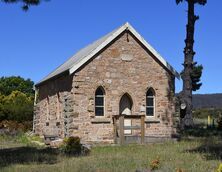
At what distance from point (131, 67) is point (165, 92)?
251cm

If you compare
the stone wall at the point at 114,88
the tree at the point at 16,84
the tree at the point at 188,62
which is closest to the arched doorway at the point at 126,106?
the stone wall at the point at 114,88

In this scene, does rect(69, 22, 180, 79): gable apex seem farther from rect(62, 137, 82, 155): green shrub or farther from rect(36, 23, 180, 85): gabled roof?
rect(62, 137, 82, 155): green shrub

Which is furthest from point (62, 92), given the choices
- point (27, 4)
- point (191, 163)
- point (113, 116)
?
point (191, 163)

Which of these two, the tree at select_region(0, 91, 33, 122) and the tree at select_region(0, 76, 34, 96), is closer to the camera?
the tree at select_region(0, 91, 33, 122)

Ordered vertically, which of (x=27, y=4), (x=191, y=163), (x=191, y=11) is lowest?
(x=191, y=163)

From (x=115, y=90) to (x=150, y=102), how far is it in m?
2.39

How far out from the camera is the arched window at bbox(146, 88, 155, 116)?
26719 millimetres

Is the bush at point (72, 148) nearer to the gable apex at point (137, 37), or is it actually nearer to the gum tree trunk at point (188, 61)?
the gable apex at point (137, 37)

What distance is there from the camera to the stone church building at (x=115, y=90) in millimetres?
24922

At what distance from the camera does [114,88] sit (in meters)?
25.7

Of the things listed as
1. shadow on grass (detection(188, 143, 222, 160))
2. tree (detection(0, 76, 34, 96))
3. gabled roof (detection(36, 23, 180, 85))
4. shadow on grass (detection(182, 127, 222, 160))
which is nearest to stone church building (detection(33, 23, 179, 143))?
gabled roof (detection(36, 23, 180, 85))

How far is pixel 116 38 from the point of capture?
25844mm

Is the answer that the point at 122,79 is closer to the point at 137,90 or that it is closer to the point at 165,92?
the point at 137,90

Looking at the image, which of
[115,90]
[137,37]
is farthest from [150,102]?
[137,37]
